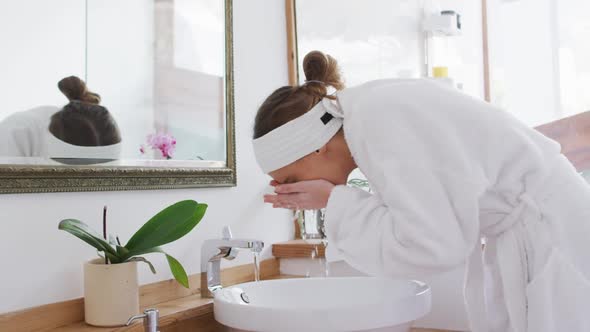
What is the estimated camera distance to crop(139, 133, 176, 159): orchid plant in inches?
57.4

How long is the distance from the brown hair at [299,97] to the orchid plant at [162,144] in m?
0.31

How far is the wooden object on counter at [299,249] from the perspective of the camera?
1815 mm

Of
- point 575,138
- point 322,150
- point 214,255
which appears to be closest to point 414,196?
point 322,150

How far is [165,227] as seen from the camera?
1293mm

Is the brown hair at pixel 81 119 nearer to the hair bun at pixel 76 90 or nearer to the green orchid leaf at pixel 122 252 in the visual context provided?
the hair bun at pixel 76 90

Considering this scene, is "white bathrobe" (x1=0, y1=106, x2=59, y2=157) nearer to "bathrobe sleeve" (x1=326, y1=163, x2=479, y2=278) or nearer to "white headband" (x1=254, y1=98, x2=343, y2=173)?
"white headband" (x1=254, y1=98, x2=343, y2=173)

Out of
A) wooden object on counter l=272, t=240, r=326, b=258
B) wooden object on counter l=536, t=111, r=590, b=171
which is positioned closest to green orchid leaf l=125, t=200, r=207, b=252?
wooden object on counter l=272, t=240, r=326, b=258

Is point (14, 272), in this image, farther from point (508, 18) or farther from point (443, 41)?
point (508, 18)

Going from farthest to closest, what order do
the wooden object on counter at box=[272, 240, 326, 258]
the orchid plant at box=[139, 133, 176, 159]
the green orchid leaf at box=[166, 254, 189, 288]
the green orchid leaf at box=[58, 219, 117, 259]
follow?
the wooden object on counter at box=[272, 240, 326, 258] → the orchid plant at box=[139, 133, 176, 159] → the green orchid leaf at box=[166, 254, 189, 288] → the green orchid leaf at box=[58, 219, 117, 259]

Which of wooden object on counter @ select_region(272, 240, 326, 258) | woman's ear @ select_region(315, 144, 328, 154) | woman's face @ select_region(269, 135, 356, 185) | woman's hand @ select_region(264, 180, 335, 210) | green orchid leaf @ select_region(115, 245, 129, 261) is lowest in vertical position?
wooden object on counter @ select_region(272, 240, 326, 258)

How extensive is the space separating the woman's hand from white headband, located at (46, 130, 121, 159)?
0.37 metres

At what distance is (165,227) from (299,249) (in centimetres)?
63

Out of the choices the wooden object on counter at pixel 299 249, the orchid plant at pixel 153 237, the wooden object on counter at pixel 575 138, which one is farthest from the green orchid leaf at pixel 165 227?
the wooden object on counter at pixel 575 138

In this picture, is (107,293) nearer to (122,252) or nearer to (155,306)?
(122,252)
